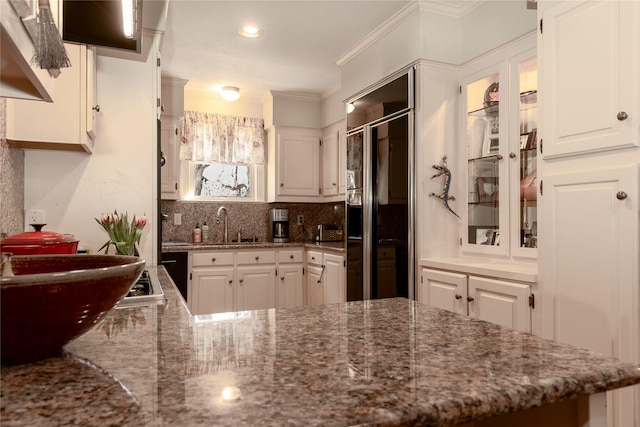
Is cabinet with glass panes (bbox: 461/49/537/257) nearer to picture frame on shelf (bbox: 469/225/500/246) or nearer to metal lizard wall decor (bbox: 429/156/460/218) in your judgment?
picture frame on shelf (bbox: 469/225/500/246)

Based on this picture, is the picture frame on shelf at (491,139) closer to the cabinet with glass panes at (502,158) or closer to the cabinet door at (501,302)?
the cabinet with glass panes at (502,158)

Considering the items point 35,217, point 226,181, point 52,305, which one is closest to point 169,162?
point 226,181

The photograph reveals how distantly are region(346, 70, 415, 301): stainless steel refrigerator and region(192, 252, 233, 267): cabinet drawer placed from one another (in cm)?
130

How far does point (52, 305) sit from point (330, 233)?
4.55m

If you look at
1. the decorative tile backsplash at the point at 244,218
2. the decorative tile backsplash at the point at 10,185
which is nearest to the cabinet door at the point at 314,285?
the decorative tile backsplash at the point at 244,218

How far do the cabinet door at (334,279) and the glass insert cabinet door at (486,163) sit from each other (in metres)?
1.32

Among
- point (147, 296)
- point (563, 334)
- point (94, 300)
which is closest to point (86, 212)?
point (147, 296)

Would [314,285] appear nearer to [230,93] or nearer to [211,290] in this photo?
[211,290]

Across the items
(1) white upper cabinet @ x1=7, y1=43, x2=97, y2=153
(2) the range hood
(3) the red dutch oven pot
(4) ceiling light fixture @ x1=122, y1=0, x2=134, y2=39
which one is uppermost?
(4) ceiling light fixture @ x1=122, y1=0, x2=134, y2=39

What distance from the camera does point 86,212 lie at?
97.0 inches

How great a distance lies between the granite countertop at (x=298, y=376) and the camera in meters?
0.51

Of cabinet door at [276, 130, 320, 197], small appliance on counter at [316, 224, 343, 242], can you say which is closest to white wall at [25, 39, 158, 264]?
cabinet door at [276, 130, 320, 197]

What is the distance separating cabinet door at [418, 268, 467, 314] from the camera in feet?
8.50

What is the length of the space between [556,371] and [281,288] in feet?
13.5
